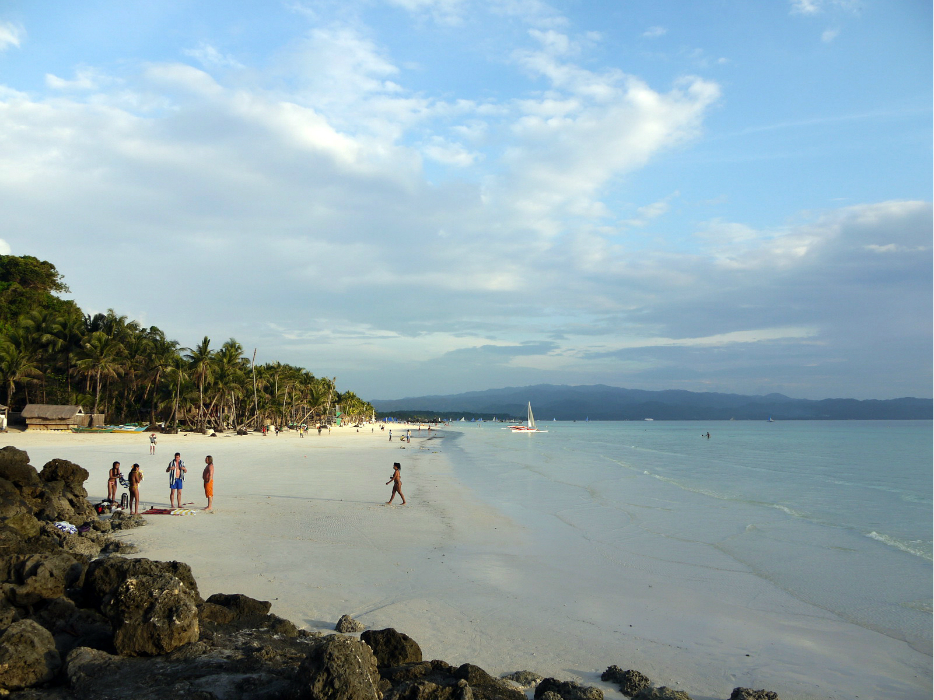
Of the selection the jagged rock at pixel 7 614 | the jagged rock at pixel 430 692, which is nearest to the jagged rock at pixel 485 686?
the jagged rock at pixel 430 692

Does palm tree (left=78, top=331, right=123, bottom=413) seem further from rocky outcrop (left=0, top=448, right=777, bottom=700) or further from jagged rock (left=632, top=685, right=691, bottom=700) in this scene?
jagged rock (left=632, top=685, right=691, bottom=700)

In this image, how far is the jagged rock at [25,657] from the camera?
4344mm

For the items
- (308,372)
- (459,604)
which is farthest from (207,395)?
(459,604)

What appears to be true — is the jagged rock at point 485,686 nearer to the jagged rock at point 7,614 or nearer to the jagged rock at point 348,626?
the jagged rock at point 348,626

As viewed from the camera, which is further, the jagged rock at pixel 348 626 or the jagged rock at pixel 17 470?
the jagged rock at pixel 17 470

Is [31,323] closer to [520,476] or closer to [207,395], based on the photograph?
[207,395]

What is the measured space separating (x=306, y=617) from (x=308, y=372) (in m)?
96.4

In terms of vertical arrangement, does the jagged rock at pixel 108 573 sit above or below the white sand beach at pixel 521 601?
above

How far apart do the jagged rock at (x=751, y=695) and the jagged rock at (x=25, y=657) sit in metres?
6.09

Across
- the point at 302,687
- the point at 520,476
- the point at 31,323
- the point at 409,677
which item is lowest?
the point at 520,476

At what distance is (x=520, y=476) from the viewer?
2702cm

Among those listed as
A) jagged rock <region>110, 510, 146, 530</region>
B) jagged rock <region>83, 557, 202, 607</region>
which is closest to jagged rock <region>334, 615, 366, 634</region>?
jagged rock <region>83, 557, 202, 607</region>

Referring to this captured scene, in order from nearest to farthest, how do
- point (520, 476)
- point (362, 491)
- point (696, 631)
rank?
1. point (696, 631)
2. point (362, 491)
3. point (520, 476)

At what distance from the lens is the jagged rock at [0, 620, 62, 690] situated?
434cm
